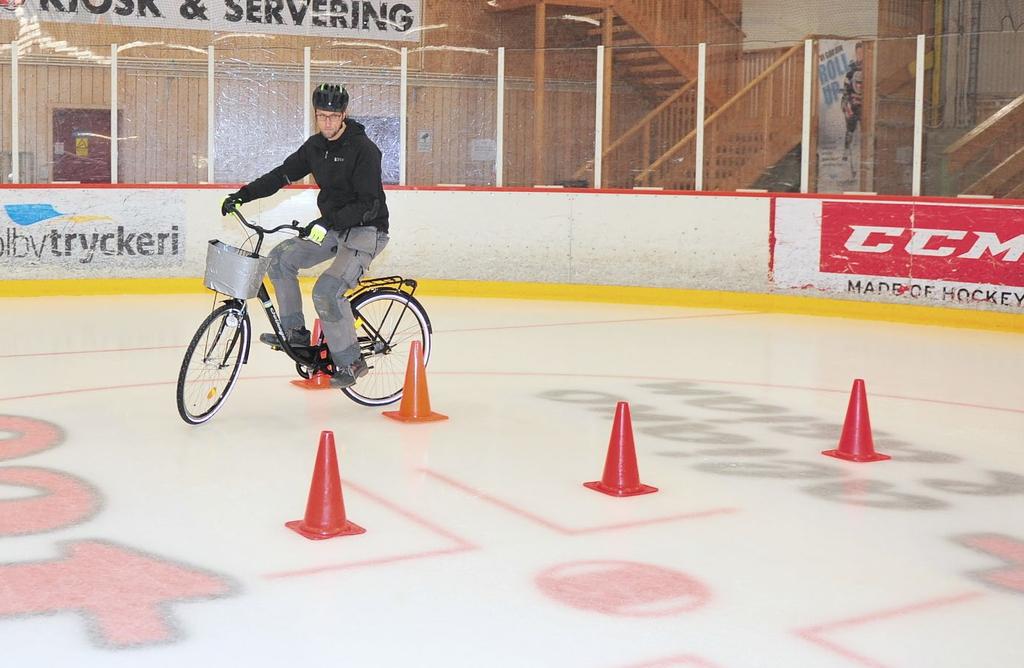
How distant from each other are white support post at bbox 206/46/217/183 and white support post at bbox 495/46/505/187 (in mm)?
2915

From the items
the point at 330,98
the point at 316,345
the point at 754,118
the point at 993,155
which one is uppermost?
the point at 754,118

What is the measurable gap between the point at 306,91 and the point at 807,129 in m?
5.14

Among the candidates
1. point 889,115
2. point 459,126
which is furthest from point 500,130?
point 889,115

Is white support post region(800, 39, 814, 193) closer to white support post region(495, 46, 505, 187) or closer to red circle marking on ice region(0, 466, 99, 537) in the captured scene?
white support post region(495, 46, 505, 187)

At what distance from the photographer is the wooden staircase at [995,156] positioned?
11.2 m

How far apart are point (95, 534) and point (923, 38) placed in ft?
30.8

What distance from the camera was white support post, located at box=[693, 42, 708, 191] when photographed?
41.9 feet

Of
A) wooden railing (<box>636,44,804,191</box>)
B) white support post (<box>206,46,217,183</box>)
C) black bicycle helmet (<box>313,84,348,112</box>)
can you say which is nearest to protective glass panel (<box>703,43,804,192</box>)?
wooden railing (<box>636,44,804,191</box>)

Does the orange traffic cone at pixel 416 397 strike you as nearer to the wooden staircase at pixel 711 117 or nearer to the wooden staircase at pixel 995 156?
the wooden staircase at pixel 711 117

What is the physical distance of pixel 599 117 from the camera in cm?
1327

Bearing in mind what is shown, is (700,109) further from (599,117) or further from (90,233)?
(90,233)

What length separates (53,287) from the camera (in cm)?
1266

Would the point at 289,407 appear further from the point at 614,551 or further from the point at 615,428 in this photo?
the point at 614,551

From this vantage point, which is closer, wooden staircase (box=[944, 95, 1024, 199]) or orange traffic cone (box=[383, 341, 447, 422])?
orange traffic cone (box=[383, 341, 447, 422])
